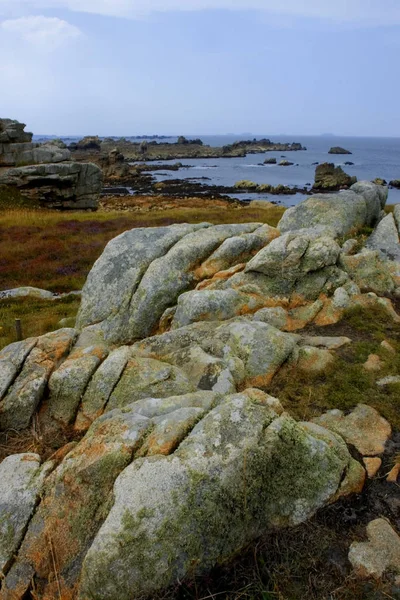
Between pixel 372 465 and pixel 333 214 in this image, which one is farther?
pixel 333 214

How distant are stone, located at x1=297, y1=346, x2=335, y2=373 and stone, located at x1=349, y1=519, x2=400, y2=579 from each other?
4.25 meters

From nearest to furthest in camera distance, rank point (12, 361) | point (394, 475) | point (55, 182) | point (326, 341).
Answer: point (394, 475), point (12, 361), point (326, 341), point (55, 182)

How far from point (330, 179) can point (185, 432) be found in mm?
109943


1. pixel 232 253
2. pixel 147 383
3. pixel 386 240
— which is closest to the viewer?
pixel 147 383

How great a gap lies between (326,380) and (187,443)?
468cm

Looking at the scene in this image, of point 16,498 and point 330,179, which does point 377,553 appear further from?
point 330,179

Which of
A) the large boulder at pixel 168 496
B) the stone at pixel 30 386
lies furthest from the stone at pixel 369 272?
the stone at pixel 30 386

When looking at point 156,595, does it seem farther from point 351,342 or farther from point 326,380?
point 351,342

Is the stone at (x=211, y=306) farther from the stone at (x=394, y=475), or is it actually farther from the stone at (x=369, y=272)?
the stone at (x=394, y=475)

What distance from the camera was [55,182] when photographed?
58.8m

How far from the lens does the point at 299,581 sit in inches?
219

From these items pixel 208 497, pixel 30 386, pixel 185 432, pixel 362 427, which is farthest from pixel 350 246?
pixel 208 497

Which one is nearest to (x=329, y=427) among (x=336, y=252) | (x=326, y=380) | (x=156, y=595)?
(x=326, y=380)

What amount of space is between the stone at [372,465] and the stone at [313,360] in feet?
8.98
